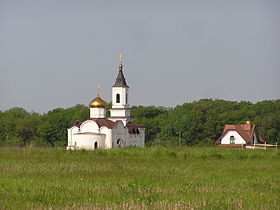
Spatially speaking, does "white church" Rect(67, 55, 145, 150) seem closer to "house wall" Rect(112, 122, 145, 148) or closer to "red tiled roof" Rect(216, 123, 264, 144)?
"house wall" Rect(112, 122, 145, 148)

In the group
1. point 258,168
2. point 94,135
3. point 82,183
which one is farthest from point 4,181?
point 94,135

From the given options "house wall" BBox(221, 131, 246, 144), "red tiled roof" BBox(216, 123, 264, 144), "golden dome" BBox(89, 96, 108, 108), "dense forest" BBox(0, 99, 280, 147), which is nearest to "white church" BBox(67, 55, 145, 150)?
"golden dome" BBox(89, 96, 108, 108)

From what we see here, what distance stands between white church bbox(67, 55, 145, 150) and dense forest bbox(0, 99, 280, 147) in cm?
536

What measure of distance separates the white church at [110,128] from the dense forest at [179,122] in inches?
211

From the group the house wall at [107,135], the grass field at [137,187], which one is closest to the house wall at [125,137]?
the house wall at [107,135]

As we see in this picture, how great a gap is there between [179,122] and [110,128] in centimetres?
1652

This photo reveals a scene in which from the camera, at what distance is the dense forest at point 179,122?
82.8m

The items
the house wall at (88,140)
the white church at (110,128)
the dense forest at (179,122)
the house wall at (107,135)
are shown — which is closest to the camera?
the house wall at (88,140)

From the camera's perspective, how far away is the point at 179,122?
8394 centimetres

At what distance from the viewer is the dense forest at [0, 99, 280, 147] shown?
82.8 meters

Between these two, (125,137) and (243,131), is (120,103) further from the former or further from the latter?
(243,131)

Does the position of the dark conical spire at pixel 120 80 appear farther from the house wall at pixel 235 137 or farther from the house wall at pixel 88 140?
the house wall at pixel 235 137

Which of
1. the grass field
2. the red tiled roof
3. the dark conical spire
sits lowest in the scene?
the grass field

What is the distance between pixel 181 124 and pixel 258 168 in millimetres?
59225
